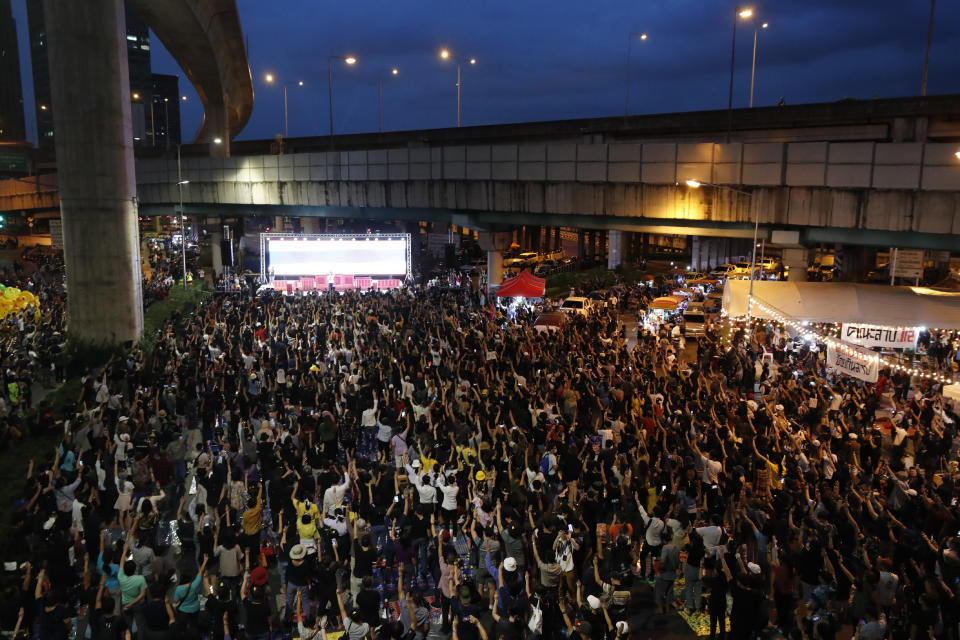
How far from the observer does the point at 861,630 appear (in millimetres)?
7219

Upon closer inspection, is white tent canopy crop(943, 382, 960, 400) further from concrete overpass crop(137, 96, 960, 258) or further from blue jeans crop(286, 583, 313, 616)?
blue jeans crop(286, 583, 313, 616)

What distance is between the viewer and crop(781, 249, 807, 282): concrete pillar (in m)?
26.2

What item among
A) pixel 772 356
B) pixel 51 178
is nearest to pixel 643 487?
pixel 772 356

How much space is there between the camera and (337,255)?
118ft

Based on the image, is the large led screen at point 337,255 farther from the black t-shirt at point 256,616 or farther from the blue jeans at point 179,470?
the black t-shirt at point 256,616

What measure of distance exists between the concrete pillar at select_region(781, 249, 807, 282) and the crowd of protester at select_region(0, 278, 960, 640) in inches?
444

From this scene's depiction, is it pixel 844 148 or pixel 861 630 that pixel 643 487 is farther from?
pixel 844 148

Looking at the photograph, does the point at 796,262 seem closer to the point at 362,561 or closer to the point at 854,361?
the point at 854,361

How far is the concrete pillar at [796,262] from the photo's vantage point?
2623 centimetres

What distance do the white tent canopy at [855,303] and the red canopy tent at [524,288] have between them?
31.6ft

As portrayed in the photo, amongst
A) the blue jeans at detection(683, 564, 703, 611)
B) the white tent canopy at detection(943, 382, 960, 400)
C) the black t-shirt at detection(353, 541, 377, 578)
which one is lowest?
the blue jeans at detection(683, 564, 703, 611)

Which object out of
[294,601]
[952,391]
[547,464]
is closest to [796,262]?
[952,391]

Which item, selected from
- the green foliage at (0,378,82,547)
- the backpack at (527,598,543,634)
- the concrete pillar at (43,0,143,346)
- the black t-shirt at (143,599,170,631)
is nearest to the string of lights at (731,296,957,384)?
the backpack at (527,598,543,634)

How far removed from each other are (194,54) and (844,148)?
3547 centimetres
